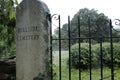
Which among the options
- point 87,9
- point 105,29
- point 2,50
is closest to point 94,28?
point 105,29

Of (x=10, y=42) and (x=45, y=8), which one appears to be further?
(x=10, y=42)

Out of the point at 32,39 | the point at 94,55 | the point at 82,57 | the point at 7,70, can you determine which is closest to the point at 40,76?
the point at 32,39

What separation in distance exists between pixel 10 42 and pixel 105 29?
222 cm

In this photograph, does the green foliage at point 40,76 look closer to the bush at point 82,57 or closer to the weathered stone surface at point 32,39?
the weathered stone surface at point 32,39

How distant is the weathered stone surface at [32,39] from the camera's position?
14.5 feet

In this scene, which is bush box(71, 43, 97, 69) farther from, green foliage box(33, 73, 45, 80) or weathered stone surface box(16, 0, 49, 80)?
green foliage box(33, 73, 45, 80)

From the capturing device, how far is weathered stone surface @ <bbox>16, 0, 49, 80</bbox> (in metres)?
4.43

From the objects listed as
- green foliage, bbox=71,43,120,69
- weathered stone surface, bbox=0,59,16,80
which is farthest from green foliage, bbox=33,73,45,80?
green foliage, bbox=71,43,120,69

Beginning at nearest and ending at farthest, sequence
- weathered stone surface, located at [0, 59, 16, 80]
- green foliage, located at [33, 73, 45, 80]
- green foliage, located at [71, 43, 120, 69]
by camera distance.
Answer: green foliage, located at [33, 73, 45, 80] → weathered stone surface, located at [0, 59, 16, 80] → green foliage, located at [71, 43, 120, 69]

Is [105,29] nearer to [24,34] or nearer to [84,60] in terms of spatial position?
[24,34]

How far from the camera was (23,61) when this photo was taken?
4.62m

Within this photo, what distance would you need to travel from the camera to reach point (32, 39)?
449cm

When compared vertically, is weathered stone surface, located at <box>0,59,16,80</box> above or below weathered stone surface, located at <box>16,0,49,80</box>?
below

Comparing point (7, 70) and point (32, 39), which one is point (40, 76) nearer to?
point (32, 39)
